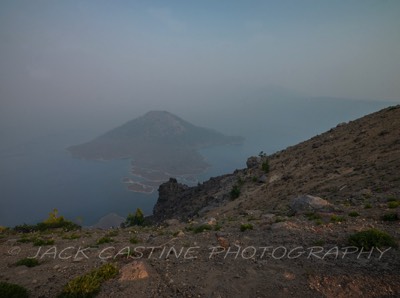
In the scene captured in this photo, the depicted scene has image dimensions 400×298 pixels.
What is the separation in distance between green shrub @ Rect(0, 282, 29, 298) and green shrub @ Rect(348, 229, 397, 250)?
46.5 feet

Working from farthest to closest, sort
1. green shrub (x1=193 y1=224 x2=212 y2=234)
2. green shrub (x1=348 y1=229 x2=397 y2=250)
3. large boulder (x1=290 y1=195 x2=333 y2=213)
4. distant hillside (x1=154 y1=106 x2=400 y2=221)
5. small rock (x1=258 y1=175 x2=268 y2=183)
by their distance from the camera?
small rock (x1=258 y1=175 x2=268 y2=183) < distant hillside (x1=154 y1=106 x2=400 y2=221) < large boulder (x1=290 y1=195 x2=333 y2=213) < green shrub (x1=193 y1=224 x2=212 y2=234) < green shrub (x1=348 y1=229 x2=397 y2=250)

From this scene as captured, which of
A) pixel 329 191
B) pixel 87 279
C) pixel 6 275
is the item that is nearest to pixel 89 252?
pixel 6 275

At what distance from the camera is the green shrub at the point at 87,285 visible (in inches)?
406

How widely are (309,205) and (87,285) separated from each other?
52.7 ft

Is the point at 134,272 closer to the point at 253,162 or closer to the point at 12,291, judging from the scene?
the point at 12,291

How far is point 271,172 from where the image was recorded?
44.7m

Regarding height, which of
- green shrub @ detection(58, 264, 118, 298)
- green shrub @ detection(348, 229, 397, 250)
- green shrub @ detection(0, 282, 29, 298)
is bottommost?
green shrub @ detection(0, 282, 29, 298)

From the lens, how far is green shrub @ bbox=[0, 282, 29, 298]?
10.6m

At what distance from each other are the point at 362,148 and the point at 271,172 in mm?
13616

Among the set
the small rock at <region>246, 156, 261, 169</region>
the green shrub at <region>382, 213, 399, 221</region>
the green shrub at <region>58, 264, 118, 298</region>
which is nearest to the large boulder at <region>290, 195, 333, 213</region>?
the green shrub at <region>382, 213, 399, 221</region>

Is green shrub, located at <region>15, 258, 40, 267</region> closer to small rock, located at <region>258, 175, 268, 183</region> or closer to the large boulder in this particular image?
the large boulder

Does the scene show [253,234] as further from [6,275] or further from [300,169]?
[300,169]

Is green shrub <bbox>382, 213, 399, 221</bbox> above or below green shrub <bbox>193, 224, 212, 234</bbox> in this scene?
above

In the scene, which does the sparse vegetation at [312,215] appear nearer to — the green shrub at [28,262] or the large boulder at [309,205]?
the large boulder at [309,205]
